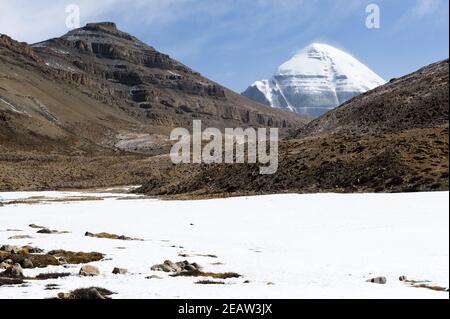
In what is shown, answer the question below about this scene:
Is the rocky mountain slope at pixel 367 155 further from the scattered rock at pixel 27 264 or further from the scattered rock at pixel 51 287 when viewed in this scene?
the scattered rock at pixel 51 287

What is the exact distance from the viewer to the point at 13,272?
19.0 metres

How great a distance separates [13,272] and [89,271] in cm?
259

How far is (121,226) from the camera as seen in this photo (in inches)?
1367

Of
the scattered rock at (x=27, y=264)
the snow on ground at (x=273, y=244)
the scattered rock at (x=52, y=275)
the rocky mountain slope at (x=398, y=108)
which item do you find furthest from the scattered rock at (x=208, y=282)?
the rocky mountain slope at (x=398, y=108)

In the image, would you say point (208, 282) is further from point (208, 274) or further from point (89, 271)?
point (89, 271)

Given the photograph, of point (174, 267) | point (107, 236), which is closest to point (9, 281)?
point (174, 267)

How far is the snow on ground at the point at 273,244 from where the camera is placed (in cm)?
1667

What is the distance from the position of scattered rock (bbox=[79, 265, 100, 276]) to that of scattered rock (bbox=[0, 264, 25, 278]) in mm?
1992

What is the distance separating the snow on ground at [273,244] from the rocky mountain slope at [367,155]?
5661 mm

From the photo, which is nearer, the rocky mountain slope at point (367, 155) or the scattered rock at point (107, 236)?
the scattered rock at point (107, 236)

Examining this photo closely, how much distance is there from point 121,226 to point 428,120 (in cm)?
4467
